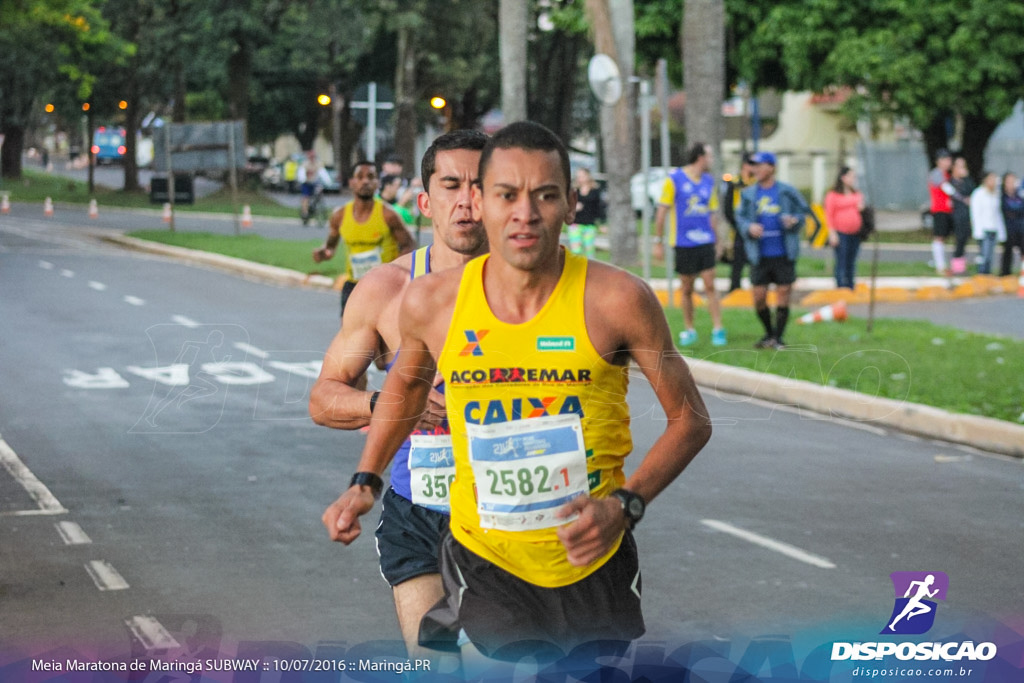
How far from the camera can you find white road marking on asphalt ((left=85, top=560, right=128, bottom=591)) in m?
7.20

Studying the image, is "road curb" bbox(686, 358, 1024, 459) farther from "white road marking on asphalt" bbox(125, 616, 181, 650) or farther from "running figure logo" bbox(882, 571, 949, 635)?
"white road marking on asphalt" bbox(125, 616, 181, 650)

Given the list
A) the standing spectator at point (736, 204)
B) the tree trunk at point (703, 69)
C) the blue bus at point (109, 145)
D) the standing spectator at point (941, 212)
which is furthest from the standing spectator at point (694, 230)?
the blue bus at point (109, 145)

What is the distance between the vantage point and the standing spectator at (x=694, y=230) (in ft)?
51.3

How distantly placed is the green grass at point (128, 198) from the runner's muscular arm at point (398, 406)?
4459cm

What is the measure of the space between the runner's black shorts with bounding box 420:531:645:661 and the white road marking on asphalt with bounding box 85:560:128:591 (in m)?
3.69

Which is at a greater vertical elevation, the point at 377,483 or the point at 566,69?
the point at 566,69

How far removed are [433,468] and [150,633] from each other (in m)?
2.29

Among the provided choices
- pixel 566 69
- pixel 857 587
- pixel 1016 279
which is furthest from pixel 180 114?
pixel 857 587

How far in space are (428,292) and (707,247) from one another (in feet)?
39.5

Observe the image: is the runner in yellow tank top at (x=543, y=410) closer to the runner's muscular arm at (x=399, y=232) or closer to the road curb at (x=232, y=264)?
the runner's muscular arm at (x=399, y=232)

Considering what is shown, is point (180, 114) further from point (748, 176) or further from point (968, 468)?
point (968, 468)

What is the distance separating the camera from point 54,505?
8992 mm

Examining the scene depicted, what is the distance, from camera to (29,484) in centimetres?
955

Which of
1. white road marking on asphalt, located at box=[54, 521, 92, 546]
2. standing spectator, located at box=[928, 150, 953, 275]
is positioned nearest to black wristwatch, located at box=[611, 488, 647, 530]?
white road marking on asphalt, located at box=[54, 521, 92, 546]
